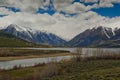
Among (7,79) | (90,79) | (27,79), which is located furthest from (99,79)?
(7,79)

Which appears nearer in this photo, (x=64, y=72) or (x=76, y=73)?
→ (x=76, y=73)

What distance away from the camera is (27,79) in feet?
266

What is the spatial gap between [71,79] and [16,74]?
44.3m

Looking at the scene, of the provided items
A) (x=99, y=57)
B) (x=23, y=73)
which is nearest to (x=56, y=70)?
(x=23, y=73)

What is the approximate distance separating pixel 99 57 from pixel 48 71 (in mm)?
81730

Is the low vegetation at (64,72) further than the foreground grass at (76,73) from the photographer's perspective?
Yes

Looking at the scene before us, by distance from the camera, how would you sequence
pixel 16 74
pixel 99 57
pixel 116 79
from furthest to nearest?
1. pixel 99 57
2. pixel 16 74
3. pixel 116 79

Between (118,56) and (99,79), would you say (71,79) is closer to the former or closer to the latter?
(99,79)

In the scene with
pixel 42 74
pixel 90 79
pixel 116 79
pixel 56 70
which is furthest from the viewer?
pixel 56 70

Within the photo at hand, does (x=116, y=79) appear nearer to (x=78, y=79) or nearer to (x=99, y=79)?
(x=99, y=79)

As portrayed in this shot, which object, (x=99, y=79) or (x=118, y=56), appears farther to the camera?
(x=118, y=56)

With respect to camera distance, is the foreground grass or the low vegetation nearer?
Result: the foreground grass

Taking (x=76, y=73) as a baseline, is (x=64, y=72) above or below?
below

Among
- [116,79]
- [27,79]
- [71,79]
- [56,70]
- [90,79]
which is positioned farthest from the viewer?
[56,70]
